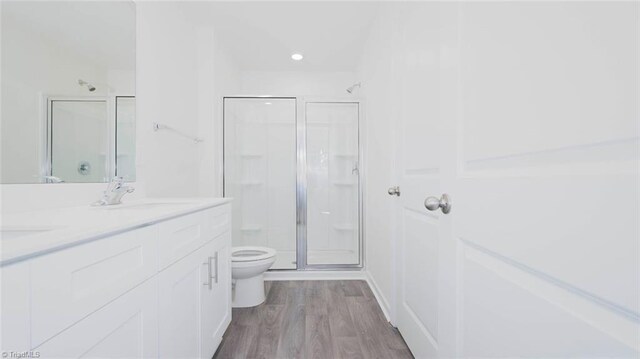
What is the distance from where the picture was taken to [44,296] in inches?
19.4

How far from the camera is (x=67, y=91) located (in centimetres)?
112

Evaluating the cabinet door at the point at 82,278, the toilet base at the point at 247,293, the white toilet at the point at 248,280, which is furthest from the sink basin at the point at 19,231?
the toilet base at the point at 247,293

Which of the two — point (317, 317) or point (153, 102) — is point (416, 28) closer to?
point (153, 102)

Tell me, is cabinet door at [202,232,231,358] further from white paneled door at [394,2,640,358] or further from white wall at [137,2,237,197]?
white paneled door at [394,2,640,358]

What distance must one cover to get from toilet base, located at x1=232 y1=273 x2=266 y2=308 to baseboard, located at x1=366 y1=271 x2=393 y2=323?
90 centimetres

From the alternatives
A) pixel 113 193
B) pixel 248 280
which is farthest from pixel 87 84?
pixel 248 280

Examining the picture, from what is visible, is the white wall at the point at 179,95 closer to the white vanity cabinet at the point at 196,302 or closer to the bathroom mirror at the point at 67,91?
the bathroom mirror at the point at 67,91

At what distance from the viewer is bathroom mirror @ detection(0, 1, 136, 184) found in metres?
0.92

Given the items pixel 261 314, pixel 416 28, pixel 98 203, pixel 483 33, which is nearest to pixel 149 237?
pixel 98 203

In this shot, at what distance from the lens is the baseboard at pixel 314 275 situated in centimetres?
261

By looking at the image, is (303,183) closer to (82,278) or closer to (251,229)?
(251,229)

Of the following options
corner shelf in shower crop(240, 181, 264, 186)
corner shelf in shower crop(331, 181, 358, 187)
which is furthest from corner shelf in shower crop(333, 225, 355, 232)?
corner shelf in shower crop(240, 181, 264, 186)

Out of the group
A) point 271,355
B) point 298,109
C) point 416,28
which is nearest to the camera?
point 416,28

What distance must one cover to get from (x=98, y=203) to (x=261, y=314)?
122cm
